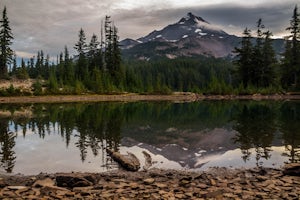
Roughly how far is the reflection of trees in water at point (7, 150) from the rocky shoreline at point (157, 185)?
2.57 metres

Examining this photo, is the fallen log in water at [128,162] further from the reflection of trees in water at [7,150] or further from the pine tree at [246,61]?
the pine tree at [246,61]

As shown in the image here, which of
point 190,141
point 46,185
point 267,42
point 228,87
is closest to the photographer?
point 46,185

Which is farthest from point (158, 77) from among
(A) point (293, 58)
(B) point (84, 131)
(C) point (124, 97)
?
(B) point (84, 131)

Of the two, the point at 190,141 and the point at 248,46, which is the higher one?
the point at 248,46

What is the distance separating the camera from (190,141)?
24438 millimetres

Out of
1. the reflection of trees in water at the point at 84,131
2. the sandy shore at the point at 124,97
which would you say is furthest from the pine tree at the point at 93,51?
the reflection of trees in water at the point at 84,131

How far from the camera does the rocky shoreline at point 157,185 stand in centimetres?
1082

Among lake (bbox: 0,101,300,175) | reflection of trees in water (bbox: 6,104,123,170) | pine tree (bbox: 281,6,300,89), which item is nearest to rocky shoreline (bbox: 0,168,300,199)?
lake (bbox: 0,101,300,175)

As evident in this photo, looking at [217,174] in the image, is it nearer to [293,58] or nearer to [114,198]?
[114,198]

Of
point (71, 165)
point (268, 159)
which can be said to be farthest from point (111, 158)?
point (268, 159)

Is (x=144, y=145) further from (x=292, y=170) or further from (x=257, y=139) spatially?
(x=292, y=170)

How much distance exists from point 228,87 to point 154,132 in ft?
212

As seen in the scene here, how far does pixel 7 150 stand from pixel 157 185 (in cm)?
1192

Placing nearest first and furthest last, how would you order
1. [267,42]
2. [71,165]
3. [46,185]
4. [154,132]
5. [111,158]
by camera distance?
1. [46,185]
2. [71,165]
3. [111,158]
4. [154,132]
5. [267,42]
